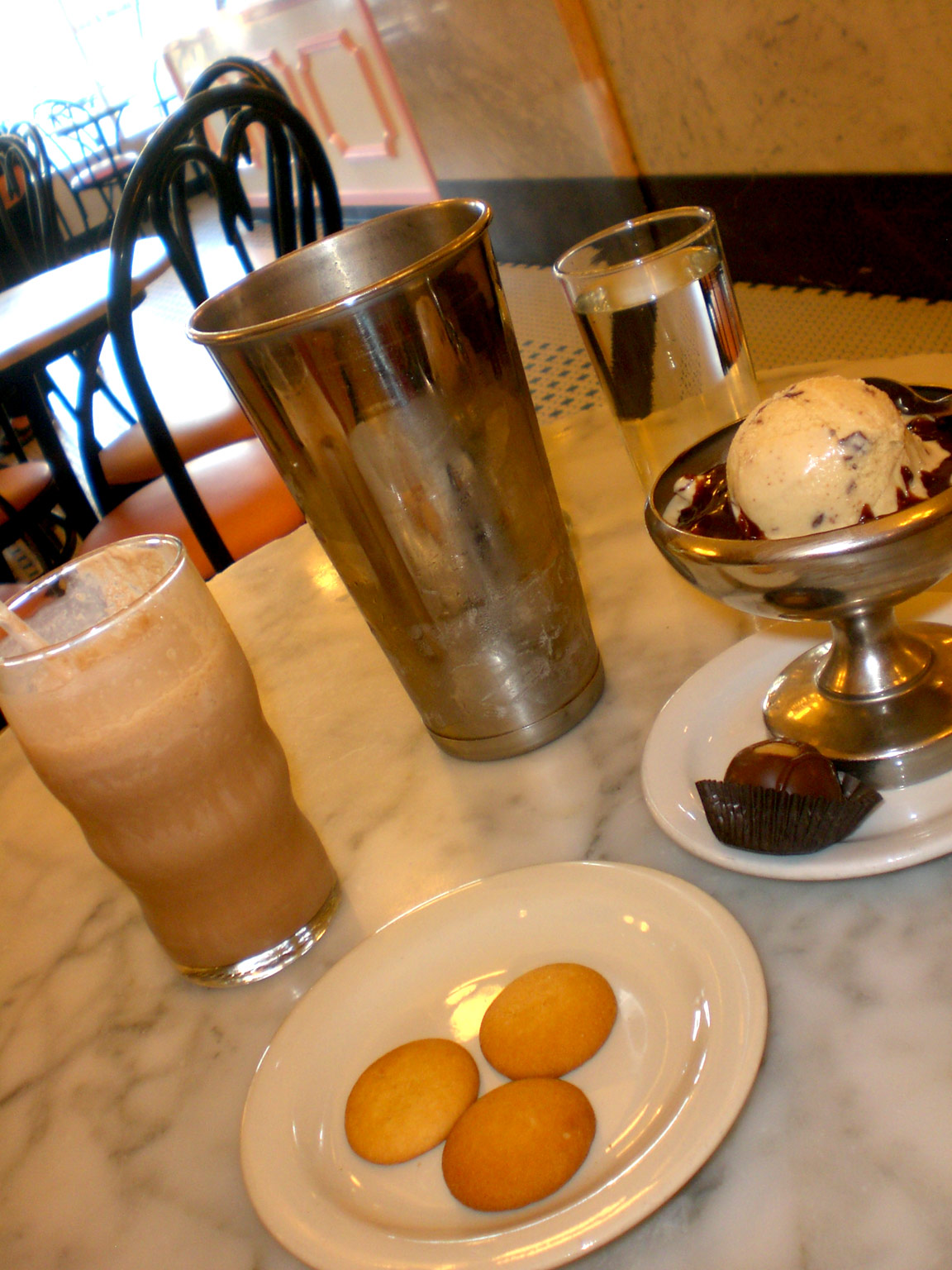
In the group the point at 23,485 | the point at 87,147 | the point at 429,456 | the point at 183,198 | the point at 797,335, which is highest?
the point at 87,147

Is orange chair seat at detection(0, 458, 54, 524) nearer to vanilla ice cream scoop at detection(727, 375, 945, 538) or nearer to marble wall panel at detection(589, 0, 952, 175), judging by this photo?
marble wall panel at detection(589, 0, 952, 175)

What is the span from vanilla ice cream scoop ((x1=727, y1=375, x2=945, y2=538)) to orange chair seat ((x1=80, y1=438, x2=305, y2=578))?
0.88 meters

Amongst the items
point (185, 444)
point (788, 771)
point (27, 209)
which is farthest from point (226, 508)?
point (27, 209)

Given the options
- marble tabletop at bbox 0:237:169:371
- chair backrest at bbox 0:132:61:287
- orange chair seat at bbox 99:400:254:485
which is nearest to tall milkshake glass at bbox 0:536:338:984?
orange chair seat at bbox 99:400:254:485

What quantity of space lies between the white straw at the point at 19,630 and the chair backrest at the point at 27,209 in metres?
2.79

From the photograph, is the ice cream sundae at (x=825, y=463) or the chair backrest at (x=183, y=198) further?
the chair backrest at (x=183, y=198)

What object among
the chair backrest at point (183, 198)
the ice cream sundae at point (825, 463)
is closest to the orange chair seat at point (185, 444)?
the chair backrest at point (183, 198)

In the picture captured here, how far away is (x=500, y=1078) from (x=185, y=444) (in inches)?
56.3

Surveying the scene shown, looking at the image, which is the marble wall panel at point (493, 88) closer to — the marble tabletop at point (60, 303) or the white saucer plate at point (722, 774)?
the marble tabletop at point (60, 303)

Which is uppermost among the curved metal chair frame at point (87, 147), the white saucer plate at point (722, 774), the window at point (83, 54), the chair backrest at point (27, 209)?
the window at point (83, 54)

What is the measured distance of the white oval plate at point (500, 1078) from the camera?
14.2 inches

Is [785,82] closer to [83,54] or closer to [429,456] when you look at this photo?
[429,456]

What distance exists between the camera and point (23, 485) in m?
2.08

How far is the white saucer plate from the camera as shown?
43 cm
